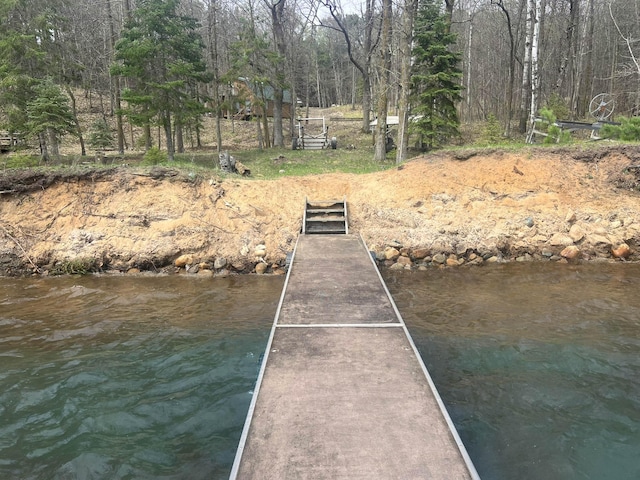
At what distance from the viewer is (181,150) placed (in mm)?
20547

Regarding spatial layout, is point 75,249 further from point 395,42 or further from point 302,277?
point 395,42

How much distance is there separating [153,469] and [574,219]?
1063cm

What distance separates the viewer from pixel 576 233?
10.1 metres

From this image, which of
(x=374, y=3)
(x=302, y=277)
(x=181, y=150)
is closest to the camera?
(x=302, y=277)

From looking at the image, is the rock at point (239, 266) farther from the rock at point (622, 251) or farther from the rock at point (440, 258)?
the rock at point (622, 251)

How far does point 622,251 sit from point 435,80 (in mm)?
9968

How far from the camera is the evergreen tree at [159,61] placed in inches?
603

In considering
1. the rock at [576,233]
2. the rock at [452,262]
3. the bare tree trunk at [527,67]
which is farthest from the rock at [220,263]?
the bare tree trunk at [527,67]

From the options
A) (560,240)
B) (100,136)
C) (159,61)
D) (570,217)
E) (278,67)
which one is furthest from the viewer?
(100,136)

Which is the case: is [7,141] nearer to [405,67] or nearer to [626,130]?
[405,67]

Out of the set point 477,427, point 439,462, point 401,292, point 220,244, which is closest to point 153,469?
point 439,462

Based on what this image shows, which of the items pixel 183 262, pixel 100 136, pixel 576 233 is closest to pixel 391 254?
pixel 576 233

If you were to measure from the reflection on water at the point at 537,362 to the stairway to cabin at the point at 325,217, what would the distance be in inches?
92.4

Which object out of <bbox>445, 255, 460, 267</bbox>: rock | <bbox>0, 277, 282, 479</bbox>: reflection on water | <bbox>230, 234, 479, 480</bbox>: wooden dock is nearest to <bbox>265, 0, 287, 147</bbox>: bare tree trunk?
<bbox>445, 255, 460, 267</bbox>: rock
